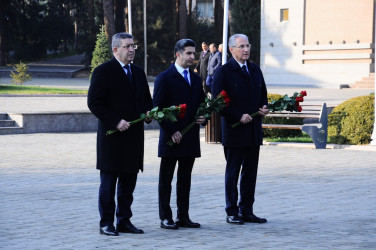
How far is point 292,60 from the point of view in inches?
1875

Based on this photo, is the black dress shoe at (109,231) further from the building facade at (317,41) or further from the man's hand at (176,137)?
the building facade at (317,41)

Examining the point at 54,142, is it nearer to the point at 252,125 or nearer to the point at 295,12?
the point at 252,125

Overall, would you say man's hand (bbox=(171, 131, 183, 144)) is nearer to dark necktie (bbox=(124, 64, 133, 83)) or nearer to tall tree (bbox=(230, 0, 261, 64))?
dark necktie (bbox=(124, 64, 133, 83))

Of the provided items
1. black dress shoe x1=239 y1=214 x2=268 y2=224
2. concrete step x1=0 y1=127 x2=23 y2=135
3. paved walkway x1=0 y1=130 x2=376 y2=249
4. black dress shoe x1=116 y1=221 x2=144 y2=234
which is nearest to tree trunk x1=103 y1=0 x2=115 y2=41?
concrete step x1=0 y1=127 x2=23 y2=135

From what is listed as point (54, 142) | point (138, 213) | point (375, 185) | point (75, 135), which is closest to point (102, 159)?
point (138, 213)

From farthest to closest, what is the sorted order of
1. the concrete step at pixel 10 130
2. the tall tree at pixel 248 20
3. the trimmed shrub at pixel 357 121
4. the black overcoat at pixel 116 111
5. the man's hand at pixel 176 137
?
the tall tree at pixel 248 20 → the concrete step at pixel 10 130 → the trimmed shrub at pixel 357 121 → the man's hand at pixel 176 137 → the black overcoat at pixel 116 111

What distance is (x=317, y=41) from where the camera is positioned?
151ft

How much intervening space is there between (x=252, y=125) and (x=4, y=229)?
2568 millimetres

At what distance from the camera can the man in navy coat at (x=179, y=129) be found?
7637 mm

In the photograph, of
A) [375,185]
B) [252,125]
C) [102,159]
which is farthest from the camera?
[375,185]

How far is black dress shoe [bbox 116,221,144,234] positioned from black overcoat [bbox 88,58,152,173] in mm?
500

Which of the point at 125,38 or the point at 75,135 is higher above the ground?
Answer: the point at 125,38

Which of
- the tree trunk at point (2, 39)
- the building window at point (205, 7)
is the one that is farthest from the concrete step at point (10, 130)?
the building window at point (205, 7)

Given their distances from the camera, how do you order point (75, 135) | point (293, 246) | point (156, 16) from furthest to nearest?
1. point (156, 16)
2. point (75, 135)
3. point (293, 246)
